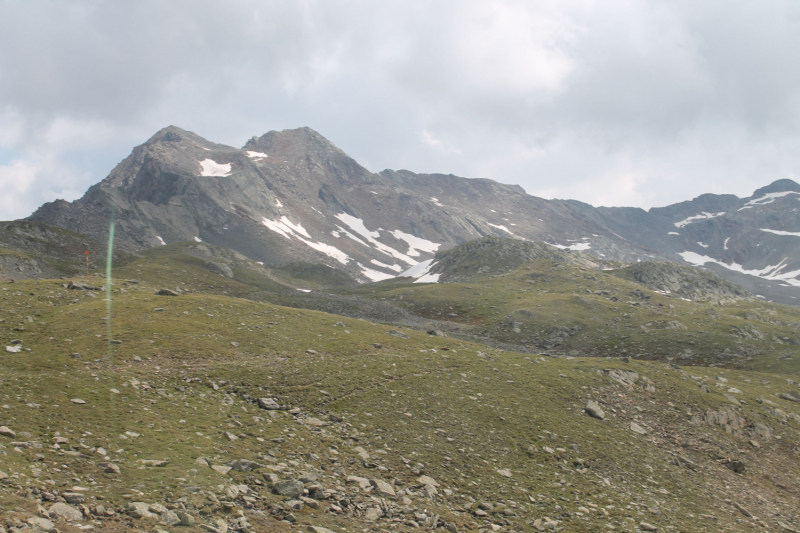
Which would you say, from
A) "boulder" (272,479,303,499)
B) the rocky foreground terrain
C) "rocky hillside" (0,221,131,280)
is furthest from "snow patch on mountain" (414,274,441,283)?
"boulder" (272,479,303,499)

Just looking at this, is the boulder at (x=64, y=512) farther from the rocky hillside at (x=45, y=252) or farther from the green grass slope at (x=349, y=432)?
the rocky hillside at (x=45, y=252)

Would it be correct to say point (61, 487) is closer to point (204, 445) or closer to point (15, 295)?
point (204, 445)

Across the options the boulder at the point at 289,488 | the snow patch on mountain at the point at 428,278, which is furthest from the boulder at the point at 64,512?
the snow patch on mountain at the point at 428,278

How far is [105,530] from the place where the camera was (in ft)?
32.6

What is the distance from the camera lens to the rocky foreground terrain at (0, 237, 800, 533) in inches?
513

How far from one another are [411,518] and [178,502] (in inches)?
284

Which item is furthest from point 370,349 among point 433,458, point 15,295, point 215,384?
point 15,295

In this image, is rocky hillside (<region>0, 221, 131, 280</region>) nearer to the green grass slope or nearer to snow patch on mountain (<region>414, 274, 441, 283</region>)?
the green grass slope

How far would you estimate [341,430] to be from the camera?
64.6 ft

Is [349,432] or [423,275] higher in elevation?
[423,275]

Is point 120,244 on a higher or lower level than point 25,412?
higher

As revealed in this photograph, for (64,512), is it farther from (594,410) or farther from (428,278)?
(428,278)

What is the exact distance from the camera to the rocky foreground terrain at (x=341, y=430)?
1302 centimetres

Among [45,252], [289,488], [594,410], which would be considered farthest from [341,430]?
[45,252]
